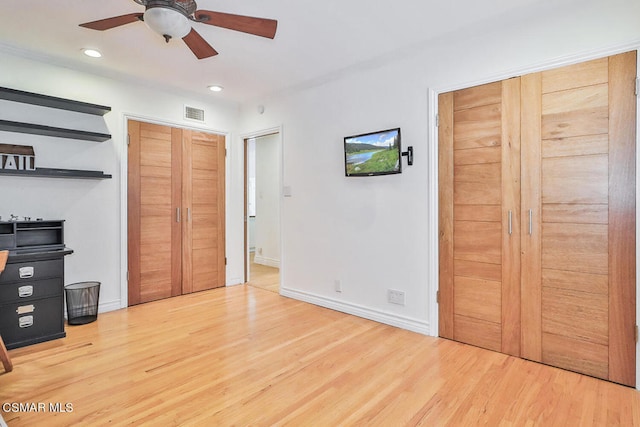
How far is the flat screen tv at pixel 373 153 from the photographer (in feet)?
10.2

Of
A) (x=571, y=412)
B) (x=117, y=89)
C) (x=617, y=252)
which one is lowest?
(x=571, y=412)

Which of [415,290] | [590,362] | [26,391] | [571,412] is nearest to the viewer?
[571,412]

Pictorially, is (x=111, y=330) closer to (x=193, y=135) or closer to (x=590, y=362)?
(x=193, y=135)

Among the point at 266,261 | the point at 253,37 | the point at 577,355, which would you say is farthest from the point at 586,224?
the point at 266,261

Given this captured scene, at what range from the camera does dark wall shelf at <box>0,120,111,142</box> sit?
289 cm

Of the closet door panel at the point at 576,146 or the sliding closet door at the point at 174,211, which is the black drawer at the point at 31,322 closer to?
the sliding closet door at the point at 174,211

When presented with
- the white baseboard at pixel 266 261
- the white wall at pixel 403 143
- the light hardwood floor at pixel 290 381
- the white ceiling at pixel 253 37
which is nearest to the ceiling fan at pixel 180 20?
the white ceiling at pixel 253 37

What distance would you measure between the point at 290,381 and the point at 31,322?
2.23 m

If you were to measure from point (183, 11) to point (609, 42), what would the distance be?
2.63 metres

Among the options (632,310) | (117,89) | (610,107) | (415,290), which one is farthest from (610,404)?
(117,89)

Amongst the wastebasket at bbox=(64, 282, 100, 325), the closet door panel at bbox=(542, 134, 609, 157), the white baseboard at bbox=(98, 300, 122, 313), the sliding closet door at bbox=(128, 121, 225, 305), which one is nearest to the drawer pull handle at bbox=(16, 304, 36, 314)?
the wastebasket at bbox=(64, 282, 100, 325)

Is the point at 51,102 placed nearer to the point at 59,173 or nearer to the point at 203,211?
the point at 59,173

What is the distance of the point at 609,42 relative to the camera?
2.14 metres

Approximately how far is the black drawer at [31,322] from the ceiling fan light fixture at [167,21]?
2409 mm
